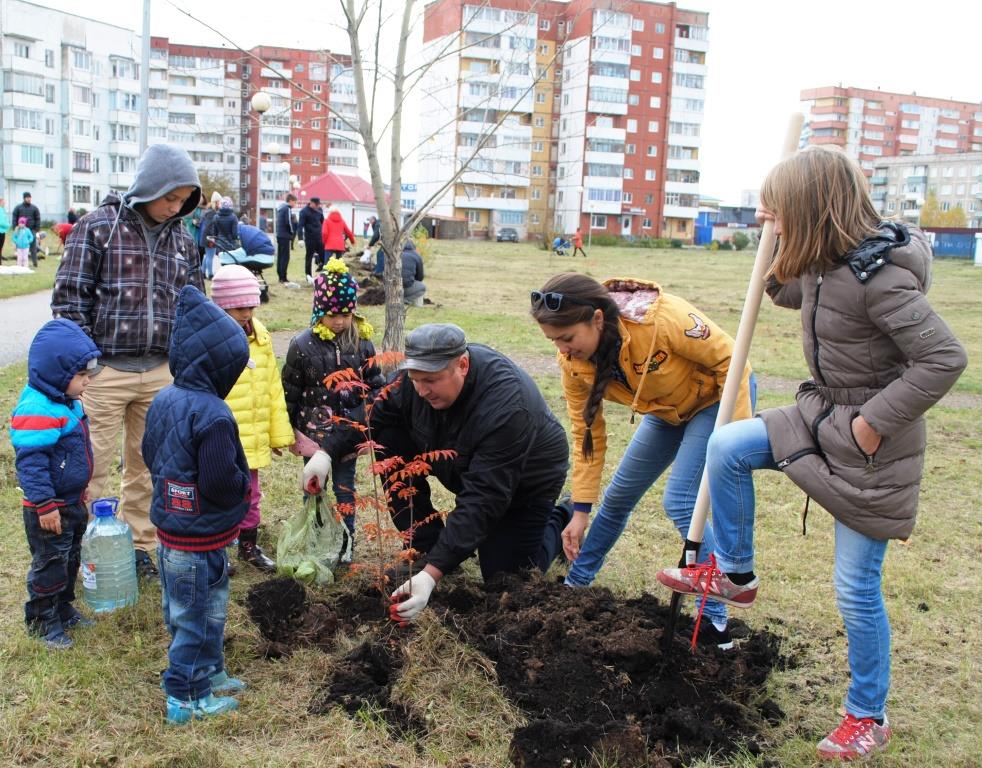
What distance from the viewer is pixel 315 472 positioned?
4.11 metres

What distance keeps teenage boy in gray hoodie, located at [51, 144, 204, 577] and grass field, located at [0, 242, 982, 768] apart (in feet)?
2.85

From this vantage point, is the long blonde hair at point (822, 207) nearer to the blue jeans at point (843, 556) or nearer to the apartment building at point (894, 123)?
the blue jeans at point (843, 556)

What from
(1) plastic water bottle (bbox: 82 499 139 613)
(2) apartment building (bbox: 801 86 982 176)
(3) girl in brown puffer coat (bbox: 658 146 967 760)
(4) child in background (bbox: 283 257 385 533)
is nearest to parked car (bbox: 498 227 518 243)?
(4) child in background (bbox: 283 257 385 533)

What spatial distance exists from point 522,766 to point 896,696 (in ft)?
5.14

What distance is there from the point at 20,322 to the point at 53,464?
10219 mm

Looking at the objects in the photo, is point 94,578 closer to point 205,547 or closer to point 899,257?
point 205,547

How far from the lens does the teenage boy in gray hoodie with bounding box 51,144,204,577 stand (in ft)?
13.2

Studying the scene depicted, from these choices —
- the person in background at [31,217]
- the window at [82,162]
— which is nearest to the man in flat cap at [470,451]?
the person in background at [31,217]

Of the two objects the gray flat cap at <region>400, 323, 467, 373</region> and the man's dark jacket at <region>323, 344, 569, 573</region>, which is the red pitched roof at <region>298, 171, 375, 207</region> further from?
the gray flat cap at <region>400, 323, 467, 373</region>

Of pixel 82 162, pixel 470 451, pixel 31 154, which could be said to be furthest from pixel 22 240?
pixel 82 162

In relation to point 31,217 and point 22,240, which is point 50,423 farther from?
point 31,217

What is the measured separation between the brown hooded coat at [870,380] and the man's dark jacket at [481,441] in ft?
3.89

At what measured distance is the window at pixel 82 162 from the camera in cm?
6550

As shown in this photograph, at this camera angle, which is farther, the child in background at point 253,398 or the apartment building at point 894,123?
the apartment building at point 894,123
